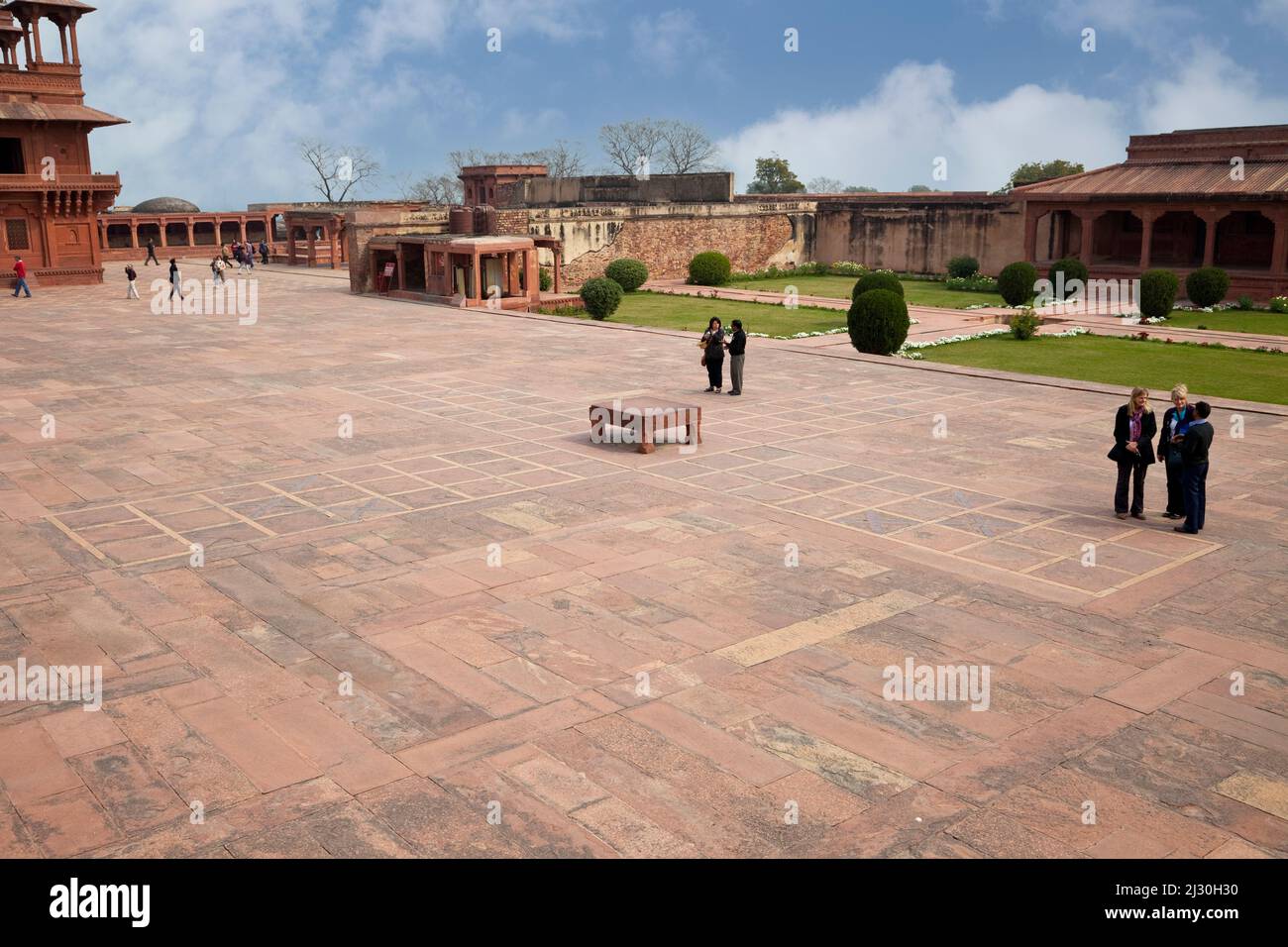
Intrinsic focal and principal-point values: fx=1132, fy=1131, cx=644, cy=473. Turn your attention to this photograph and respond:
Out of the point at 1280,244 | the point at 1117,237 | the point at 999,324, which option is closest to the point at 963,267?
the point at 1117,237

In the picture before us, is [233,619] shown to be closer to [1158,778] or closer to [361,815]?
[361,815]

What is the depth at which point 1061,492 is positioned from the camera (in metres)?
11.1

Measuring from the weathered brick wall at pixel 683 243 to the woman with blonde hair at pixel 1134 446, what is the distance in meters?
29.1

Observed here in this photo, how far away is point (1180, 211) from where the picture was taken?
33375 millimetres

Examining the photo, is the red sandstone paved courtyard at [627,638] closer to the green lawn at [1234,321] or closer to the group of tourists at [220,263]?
the green lawn at [1234,321]

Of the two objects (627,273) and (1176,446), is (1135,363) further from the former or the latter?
(627,273)

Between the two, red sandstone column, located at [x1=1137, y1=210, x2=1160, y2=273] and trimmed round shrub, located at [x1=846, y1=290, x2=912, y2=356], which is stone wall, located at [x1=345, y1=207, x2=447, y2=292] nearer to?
trimmed round shrub, located at [x1=846, y1=290, x2=912, y2=356]

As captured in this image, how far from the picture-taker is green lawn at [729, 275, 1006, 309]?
107 feet

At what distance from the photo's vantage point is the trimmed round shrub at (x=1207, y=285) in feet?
95.9

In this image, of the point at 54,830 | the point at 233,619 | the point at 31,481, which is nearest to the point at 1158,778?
the point at 54,830

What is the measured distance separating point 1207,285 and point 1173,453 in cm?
2235

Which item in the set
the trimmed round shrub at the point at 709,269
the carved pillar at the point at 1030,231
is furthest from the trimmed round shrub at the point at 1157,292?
the trimmed round shrub at the point at 709,269

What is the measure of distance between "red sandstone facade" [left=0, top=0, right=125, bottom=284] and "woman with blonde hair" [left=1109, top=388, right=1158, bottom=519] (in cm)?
3354

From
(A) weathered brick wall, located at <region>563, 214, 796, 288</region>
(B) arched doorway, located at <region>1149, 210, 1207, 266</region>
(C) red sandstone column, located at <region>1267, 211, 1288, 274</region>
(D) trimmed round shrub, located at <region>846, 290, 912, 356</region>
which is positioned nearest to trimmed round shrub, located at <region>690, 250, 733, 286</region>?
(A) weathered brick wall, located at <region>563, 214, 796, 288</region>
